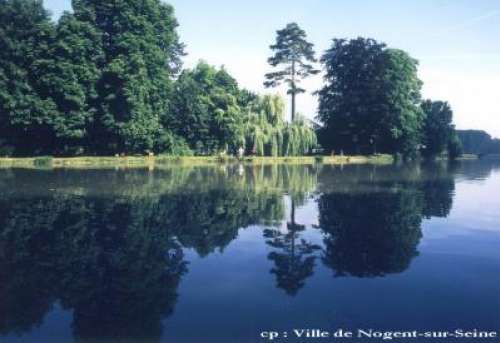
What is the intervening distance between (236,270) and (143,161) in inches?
1353

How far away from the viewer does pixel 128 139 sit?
4122 centimetres

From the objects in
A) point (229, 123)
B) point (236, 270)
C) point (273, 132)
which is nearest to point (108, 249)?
point (236, 270)

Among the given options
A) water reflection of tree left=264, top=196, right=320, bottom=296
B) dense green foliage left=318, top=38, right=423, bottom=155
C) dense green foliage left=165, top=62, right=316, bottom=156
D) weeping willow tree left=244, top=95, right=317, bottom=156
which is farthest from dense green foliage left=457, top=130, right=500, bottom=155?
water reflection of tree left=264, top=196, right=320, bottom=296

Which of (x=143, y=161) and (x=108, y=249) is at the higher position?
(x=143, y=161)

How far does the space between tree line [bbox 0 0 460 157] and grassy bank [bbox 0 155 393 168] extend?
239cm

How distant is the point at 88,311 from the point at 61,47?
38251mm

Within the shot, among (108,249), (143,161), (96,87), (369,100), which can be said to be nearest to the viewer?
(108,249)

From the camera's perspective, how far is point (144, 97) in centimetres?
4222

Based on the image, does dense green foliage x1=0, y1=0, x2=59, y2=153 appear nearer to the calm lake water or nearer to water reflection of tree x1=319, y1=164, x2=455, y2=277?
the calm lake water

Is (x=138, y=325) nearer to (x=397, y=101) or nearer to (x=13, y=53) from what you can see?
(x=13, y=53)

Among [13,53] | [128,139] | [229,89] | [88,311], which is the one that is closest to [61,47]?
[13,53]

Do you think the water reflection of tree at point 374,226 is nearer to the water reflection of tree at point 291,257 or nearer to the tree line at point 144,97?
the water reflection of tree at point 291,257

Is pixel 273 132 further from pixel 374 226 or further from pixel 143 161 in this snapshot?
pixel 374 226

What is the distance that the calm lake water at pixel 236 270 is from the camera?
4855mm
